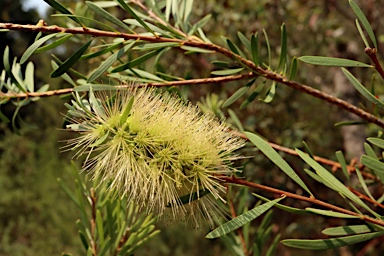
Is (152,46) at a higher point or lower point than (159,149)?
higher

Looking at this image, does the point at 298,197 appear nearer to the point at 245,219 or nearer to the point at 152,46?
the point at 245,219

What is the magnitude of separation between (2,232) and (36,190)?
38 cm

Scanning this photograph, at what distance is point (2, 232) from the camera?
3479 mm

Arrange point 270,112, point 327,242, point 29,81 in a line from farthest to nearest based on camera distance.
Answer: point 270,112
point 29,81
point 327,242

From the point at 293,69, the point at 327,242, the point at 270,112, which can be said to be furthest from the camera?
the point at 270,112

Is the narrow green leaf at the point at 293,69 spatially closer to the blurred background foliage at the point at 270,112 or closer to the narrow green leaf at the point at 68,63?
the blurred background foliage at the point at 270,112

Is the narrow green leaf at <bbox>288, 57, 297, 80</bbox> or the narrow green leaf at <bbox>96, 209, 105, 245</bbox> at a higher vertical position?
the narrow green leaf at <bbox>288, 57, 297, 80</bbox>

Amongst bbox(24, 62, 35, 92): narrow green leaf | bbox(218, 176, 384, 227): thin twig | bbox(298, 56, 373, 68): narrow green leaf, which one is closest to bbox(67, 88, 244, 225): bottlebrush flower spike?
bbox(218, 176, 384, 227): thin twig

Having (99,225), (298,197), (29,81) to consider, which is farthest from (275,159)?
(29,81)

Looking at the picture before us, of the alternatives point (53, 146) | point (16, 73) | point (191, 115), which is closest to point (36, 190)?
point (53, 146)

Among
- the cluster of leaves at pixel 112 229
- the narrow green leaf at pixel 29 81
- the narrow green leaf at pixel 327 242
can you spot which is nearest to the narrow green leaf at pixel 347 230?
the narrow green leaf at pixel 327 242

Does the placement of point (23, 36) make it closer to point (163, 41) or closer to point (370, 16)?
point (370, 16)

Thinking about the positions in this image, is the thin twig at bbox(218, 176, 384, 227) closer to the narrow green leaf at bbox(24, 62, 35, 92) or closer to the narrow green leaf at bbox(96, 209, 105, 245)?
the narrow green leaf at bbox(96, 209, 105, 245)

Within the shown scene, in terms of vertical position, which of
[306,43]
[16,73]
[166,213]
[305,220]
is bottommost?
[305,220]
